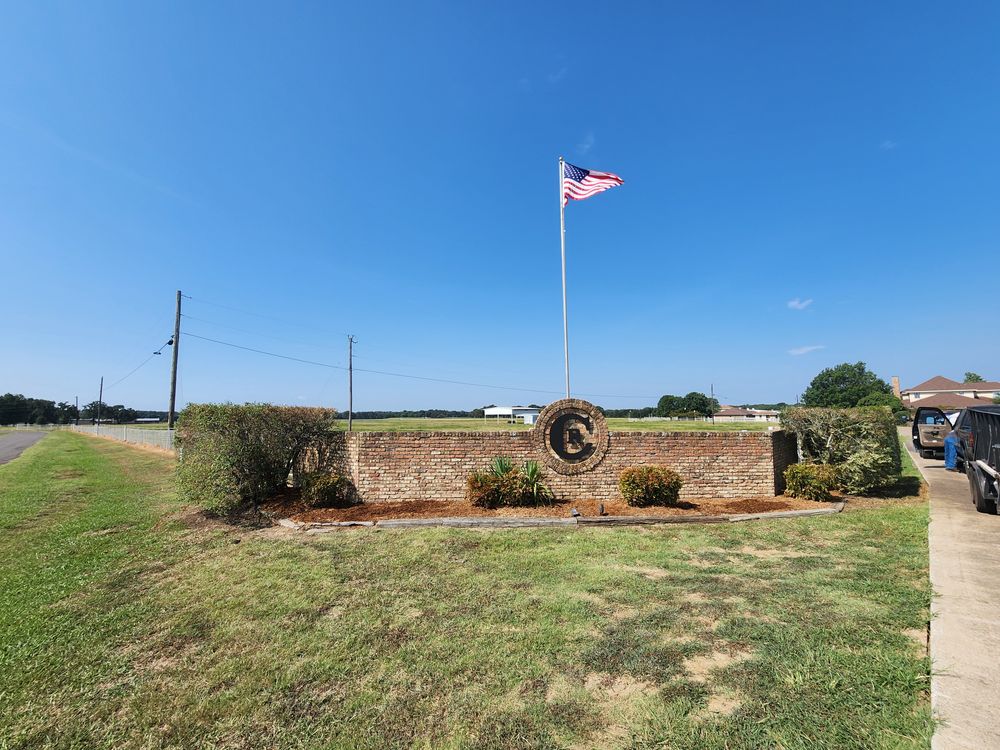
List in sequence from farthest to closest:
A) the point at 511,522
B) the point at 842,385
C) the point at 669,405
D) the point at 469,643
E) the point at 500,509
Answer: the point at 669,405, the point at 842,385, the point at 500,509, the point at 511,522, the point at 469,643

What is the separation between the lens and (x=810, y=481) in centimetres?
1086

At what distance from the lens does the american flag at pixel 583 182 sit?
43.8 feet

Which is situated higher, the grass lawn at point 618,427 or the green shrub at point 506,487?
the grass lawn at point 618,427

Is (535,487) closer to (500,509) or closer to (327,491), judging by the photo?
(500,509)

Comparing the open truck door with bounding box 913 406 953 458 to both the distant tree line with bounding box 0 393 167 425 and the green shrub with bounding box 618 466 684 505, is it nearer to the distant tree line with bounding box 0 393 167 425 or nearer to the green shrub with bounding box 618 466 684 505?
the green shrub with bounding box 618 466 684 505

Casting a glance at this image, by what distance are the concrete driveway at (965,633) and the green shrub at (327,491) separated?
10280mm

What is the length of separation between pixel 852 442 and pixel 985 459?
246 cm

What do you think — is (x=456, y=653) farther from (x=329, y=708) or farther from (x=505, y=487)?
(x=505, y=487)

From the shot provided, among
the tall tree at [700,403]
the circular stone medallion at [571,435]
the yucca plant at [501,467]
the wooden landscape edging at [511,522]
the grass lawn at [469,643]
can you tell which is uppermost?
the tall tree at [700,403]

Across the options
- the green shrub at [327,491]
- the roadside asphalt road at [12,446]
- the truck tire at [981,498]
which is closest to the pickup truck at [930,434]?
the truck tire at [981,498]

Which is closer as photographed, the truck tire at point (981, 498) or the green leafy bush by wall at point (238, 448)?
the truck tire at point (981, 498)

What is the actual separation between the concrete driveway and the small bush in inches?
96.8

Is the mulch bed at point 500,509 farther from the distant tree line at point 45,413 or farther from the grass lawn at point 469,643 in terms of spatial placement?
the distant tree line at point 45,413

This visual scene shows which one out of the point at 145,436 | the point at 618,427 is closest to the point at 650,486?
the point at 618,427
